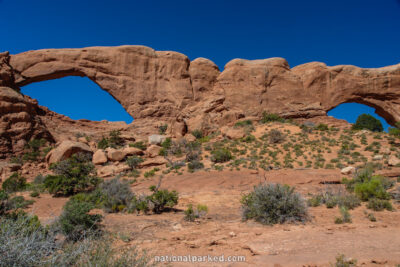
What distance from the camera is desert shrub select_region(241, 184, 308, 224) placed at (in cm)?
629

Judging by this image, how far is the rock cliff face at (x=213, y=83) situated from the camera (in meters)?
28.6

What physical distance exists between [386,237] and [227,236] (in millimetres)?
3002

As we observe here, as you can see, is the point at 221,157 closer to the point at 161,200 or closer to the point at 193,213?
the point at 161,200

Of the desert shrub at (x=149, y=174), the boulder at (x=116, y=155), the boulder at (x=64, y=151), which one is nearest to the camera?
the desert shrub at (x=149, y=174)

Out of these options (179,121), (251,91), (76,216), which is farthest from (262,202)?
(251,91)

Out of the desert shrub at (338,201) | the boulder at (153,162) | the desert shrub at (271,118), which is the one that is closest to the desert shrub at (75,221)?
the desert shrub at (338,201)

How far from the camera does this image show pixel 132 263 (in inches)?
107

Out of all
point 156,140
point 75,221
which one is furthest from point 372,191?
point 156,140

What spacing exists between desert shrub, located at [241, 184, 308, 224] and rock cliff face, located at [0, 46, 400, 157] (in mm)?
21246

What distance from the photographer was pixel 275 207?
6.45 m

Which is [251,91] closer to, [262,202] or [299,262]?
[262,202]

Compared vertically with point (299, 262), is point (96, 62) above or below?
above

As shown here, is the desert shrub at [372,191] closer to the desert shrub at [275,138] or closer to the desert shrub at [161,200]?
the desert shrub at [161,200]

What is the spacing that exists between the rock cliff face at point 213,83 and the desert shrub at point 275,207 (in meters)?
21.2
